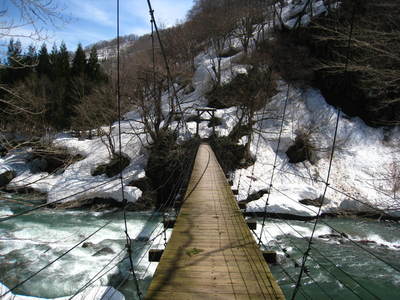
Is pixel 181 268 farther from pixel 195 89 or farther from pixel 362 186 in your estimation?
pixel 195 89

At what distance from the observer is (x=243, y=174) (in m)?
12.3

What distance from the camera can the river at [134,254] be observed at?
5.00 m

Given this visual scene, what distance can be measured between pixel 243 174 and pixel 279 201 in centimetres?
296

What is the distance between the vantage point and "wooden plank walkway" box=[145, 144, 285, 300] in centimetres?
203

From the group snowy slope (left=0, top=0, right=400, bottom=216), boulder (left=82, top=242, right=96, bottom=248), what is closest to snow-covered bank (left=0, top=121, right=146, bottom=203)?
snowy slope (left=0, top=0, right=400, bottom=216)

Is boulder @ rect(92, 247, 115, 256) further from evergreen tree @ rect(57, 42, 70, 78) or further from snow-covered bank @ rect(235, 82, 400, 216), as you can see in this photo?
evergreen tree @ rect(57, 42, 70, 78)

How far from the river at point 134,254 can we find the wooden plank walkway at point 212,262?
3.42 feet

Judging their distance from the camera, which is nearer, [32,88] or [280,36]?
[32,88]

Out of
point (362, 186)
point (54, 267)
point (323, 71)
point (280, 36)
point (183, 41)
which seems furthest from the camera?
point (183, 41)

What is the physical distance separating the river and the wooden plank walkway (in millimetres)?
1043

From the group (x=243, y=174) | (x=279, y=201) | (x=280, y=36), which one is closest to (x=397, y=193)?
(x=279, y=201)

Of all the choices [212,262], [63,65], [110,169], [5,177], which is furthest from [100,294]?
[63,65]

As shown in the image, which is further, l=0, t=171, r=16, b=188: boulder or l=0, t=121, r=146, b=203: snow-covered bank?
l=0, t=171, r=16, b=188: boulder

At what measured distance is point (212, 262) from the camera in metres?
2.47
